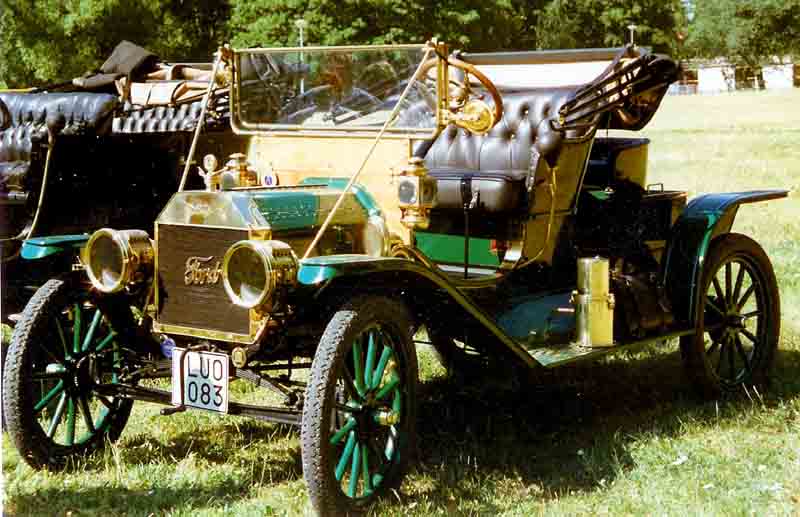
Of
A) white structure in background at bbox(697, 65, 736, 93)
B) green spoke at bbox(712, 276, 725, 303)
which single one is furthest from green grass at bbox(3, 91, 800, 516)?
white structure in background at bbox(697, 65, 736, 93)

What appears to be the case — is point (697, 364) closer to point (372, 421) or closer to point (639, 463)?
point (639, 463)

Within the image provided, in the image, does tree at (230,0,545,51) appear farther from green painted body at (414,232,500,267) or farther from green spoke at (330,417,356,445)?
green spoke at (330,417,356,445)

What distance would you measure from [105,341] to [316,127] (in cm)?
135

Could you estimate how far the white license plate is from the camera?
4141mm

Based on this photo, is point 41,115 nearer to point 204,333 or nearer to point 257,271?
point 204,333

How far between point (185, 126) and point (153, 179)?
1.18 m

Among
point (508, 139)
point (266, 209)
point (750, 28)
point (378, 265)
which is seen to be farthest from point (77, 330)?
point (750, 28)

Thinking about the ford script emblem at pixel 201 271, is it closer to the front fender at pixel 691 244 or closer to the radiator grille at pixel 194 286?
the radiator grille at pixel 194 286

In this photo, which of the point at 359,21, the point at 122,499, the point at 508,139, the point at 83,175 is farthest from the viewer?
the point at 359,21

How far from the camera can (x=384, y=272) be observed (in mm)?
4277

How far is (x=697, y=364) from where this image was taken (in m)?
5.72

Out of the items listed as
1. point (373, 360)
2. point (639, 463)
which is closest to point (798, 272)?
→ point (639, 463)

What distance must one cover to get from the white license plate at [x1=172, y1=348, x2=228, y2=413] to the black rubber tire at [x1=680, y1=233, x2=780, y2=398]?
2683 mm

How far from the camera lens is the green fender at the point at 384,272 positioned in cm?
392
